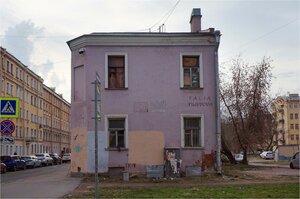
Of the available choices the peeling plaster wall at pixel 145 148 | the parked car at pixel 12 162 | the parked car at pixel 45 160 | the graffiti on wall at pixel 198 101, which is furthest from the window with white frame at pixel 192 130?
the parked car at pixel 45 160

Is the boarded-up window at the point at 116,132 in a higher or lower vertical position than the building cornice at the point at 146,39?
lower

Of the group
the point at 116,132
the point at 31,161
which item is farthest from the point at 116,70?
the point at 31,161

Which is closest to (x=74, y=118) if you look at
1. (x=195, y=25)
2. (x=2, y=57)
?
(x=195, y=25)

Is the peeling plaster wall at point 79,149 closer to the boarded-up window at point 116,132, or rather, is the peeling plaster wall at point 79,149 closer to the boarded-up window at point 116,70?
the boarded-up window at point 116,132

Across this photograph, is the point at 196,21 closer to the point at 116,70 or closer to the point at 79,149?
the point at 116,70

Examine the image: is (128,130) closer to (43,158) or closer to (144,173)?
(144,173)

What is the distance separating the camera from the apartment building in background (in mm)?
67438

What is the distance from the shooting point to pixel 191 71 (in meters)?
25.4

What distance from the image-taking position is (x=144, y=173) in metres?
24.3

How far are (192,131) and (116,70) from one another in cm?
546

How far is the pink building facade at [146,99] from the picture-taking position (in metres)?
24.4

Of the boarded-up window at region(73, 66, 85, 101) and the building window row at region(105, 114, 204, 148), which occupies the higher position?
the boarded-up window at region(73, 66, 85, 101)

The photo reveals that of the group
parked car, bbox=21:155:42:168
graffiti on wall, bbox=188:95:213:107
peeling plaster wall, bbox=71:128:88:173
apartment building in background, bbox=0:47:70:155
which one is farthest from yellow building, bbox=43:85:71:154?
graffiti on wall, bbox=188:95:213:107

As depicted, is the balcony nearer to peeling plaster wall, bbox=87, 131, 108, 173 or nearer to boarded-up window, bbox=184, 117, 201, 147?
peeling plaster wall, bbox=87, 131, 108, 173
